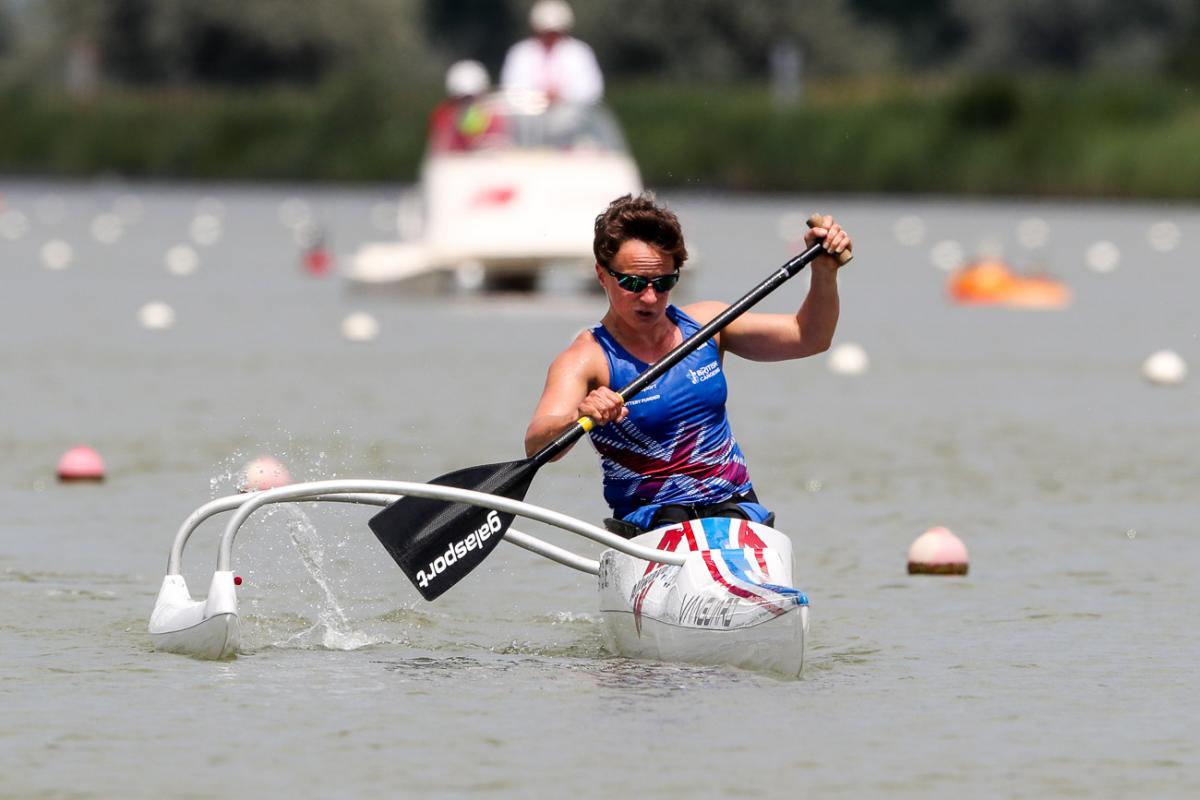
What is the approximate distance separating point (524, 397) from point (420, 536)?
6.98 meters

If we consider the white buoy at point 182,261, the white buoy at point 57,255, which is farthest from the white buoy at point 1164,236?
the white buoy at point 57,255

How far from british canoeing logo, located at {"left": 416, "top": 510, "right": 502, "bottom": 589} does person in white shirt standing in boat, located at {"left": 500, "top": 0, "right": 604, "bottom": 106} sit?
48.2 feet

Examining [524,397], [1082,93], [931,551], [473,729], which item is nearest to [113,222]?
[1082,93]

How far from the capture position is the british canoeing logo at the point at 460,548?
8367 mm

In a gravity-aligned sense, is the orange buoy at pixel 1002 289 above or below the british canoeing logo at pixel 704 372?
above

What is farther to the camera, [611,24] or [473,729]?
[611,24]

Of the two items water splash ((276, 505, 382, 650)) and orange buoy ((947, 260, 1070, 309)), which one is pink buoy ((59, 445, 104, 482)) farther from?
orange buoy ((947, 260, 1070, 309))

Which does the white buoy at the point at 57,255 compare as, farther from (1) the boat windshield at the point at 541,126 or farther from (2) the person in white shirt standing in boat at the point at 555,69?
(2) the person in white shirt standing in boat at the point at 555,69

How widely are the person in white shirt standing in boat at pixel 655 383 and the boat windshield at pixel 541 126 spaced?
1436cm

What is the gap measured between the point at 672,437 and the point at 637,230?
2.11ft

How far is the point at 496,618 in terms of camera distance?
902 centimetres

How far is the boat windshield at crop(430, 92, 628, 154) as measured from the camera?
22.8 meters

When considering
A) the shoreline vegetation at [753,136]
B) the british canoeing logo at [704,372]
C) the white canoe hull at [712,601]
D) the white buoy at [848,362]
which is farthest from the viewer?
the shoreline vegetation at [753,136]

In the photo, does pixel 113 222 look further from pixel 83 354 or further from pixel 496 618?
pixel 496 618
